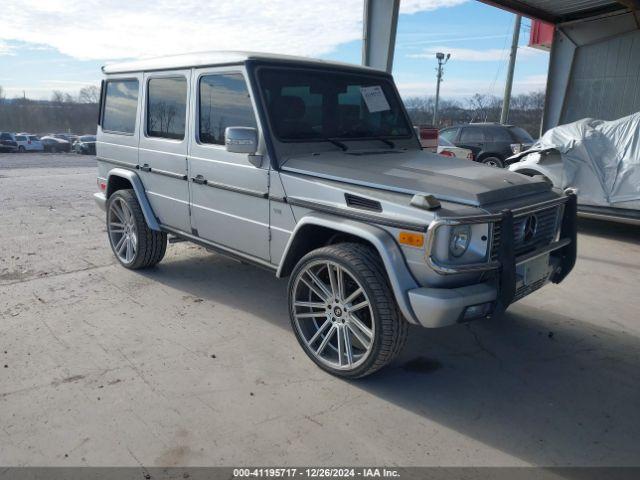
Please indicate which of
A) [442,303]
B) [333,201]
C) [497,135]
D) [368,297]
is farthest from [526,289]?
[497,135]

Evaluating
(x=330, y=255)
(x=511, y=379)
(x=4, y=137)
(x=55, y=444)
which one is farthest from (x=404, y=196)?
(x=4, y=137)

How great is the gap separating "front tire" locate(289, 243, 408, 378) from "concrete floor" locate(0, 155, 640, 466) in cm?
17

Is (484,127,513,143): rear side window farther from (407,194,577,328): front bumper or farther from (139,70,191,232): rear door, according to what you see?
(407,194,577,328): front bumper

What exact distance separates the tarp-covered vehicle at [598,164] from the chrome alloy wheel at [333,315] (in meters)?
5.10

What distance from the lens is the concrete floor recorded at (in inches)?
111

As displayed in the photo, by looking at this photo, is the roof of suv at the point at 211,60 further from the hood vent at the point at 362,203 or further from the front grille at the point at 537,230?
the front grille at the point at 537,230

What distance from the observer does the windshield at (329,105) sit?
4039 millimetres

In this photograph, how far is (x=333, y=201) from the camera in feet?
11.3

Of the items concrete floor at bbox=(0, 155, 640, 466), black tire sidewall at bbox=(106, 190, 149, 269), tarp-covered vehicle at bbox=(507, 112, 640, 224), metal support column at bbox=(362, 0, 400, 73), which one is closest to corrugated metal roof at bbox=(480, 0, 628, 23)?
metal support column at bbox=(362, 0, 400, 73)

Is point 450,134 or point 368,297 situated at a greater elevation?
point 450,134

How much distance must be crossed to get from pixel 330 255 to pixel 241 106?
1.53 m

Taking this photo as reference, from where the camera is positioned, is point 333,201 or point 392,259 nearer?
point 392,259

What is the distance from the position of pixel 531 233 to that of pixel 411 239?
1.04 m

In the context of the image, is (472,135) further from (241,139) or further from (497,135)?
(241,139)
